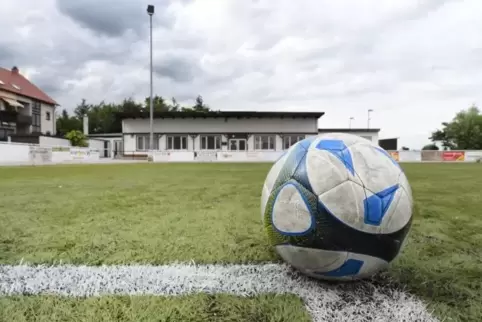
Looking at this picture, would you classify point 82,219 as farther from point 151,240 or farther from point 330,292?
point 330,292

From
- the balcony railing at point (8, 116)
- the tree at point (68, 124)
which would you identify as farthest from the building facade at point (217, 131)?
the tree at point (68, 124)

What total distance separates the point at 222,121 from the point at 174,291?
124ft

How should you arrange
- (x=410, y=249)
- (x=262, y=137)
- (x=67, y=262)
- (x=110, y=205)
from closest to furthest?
(x=67, y=262), (x=410, y=249), (x=110, y=205), (x=262, y=137)

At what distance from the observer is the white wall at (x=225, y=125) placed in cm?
3891

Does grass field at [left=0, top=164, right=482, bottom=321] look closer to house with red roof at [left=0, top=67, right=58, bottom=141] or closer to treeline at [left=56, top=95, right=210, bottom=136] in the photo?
house with red roof at [left=0, top=67, right=58, bottom=141]

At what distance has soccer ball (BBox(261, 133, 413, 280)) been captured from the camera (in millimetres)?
1896

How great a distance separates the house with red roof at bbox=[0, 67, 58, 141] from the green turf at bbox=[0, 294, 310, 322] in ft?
152

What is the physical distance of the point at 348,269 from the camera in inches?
78.0

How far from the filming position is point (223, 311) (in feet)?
5.90

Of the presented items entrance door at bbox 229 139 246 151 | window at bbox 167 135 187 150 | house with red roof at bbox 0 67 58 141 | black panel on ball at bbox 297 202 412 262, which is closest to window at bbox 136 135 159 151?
window at bbox 167 135 187 150

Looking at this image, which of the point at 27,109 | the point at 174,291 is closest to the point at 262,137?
the point at 27,109

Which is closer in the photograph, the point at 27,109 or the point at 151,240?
the point at 151,240

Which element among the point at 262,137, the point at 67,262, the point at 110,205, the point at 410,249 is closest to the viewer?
the point at 67,262

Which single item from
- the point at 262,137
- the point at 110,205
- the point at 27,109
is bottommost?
the point at 110,205
